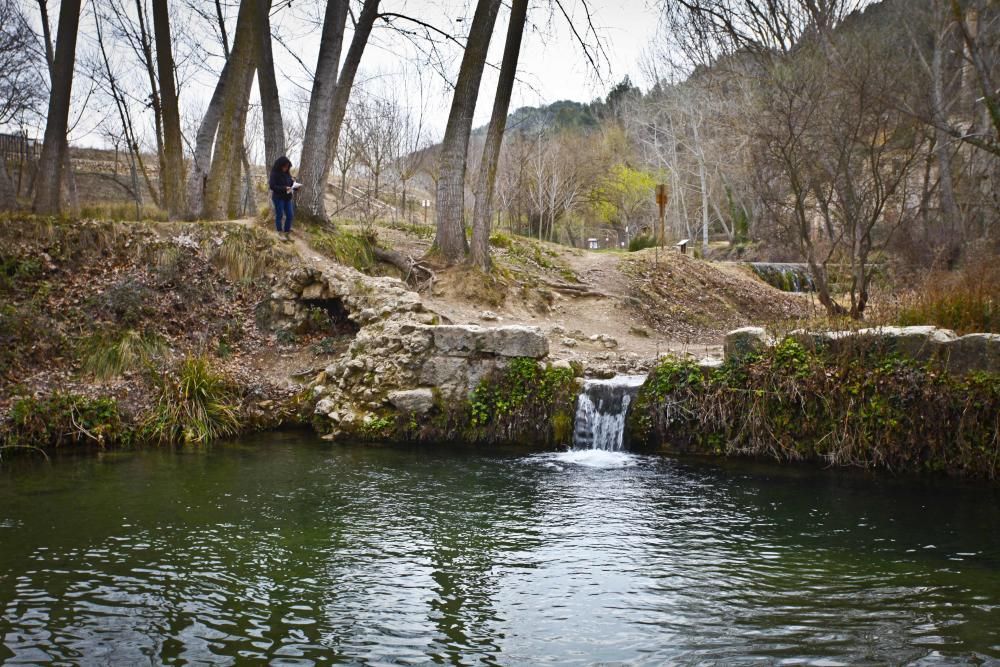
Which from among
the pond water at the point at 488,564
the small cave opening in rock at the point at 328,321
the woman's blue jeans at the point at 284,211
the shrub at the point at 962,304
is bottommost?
the pond water at the point at 488,564

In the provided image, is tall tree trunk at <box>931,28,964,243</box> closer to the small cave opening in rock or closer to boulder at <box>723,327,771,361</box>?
boulder at <box>723,327,771,361</box>

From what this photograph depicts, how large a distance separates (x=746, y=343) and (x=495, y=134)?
7.58m

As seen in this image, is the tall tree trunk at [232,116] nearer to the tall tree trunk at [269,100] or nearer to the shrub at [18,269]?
the tall tree trunk at [269,100]

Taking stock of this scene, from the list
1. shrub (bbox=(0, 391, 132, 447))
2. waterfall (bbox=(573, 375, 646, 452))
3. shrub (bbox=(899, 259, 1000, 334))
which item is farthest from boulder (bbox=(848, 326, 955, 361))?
shrub (bbox=(0, 391, 132, 447))

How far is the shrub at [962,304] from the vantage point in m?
9.84

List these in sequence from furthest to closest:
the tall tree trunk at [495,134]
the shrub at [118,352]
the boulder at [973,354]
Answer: the tall tree trunk at [495,134] → the shrub at [118,352] → the boulder at [973,354]

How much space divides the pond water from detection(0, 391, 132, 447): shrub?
635mm

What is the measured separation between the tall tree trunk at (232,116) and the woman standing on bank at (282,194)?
148cm

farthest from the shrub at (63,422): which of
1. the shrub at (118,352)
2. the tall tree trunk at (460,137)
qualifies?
the tall tree trunk at (460,137)

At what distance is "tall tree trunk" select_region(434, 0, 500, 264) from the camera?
15.0 metres

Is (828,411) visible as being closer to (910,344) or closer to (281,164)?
(910,344)

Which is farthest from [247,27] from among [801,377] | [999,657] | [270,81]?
[999,657]

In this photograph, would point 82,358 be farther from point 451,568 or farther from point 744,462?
point 744,462

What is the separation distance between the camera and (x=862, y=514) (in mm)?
7398
